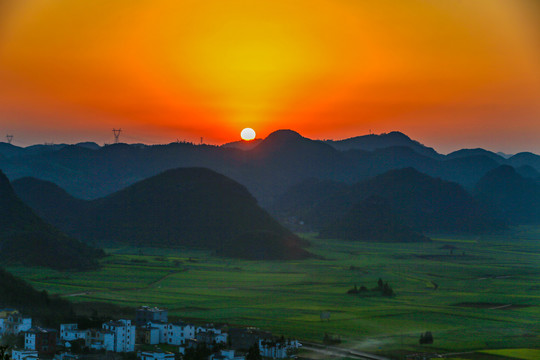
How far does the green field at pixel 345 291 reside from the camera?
249 feet

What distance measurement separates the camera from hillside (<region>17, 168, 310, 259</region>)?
157500mm

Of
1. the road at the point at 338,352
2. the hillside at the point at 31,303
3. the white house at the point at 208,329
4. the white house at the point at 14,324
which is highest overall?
the hillside at the point at 31,303

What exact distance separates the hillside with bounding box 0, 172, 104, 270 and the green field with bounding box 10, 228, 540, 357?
436cm

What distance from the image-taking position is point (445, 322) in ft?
268

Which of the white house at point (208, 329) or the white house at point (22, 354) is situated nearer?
the white house at point (22, 354)

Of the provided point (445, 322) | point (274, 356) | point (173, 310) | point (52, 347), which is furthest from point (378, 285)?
point (52, 347)

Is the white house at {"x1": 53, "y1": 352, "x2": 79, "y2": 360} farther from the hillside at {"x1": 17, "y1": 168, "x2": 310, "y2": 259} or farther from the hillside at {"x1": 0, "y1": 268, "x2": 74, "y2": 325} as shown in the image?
the hillside at {"x1": 17, "y1": 168, "x2": 310, "y2": 259}

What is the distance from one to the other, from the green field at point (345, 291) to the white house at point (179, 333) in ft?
31.5

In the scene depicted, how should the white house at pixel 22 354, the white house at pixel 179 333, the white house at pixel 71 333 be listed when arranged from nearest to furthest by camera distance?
1. the white house at pixel 22 354
2. the white house at pixel 71 333
3. the white house at pixel 179 333

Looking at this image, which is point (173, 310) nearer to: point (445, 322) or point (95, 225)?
point (445, 322)

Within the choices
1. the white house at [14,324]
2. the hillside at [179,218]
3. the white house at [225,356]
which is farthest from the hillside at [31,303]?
the hillside at [179,218]

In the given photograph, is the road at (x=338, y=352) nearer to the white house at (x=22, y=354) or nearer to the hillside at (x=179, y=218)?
the white house at (x=22, y=354)

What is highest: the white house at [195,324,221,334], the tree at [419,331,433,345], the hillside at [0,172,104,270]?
the hillside at [0,172,104,270]

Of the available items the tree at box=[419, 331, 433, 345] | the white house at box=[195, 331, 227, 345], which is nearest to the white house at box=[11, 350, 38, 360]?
the white house at box=[195, 331, 227, 345]
